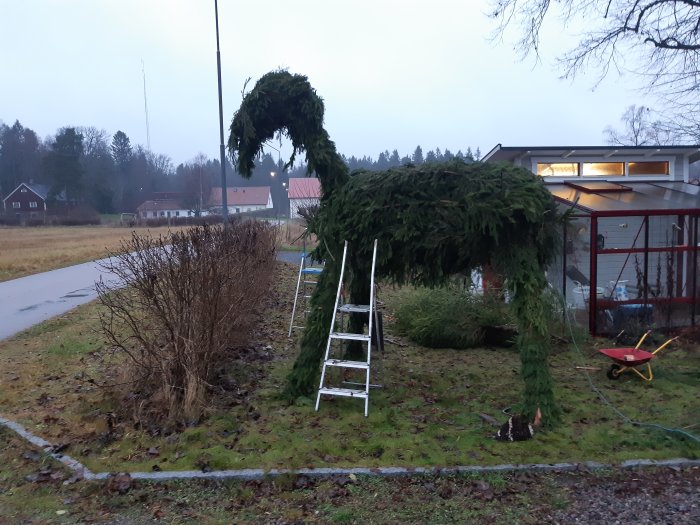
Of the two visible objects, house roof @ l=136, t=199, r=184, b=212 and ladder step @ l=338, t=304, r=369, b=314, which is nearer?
ladder step @ l=338, t=304, r=369, b=314

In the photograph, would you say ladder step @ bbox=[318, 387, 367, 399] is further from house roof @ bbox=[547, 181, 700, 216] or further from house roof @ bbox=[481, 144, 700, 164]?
house roof @ bbox=[481, 144, 700, 164]

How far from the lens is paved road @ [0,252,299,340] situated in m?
10.9

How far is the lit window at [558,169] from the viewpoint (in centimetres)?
1197

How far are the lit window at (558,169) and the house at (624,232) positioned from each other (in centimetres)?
2

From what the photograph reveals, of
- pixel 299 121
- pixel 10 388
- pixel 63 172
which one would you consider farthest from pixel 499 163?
pixel 63 172

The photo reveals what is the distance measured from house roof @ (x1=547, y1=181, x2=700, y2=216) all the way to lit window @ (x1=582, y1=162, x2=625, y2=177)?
461mm

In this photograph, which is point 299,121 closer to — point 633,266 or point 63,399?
point 63,399

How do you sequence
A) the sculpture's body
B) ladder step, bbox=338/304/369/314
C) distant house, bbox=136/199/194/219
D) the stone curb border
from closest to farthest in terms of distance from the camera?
the stone curb border → the sculpture's body → ladder step, bbox=338/304/369/314 → distant house, bbox=136/199/194/219

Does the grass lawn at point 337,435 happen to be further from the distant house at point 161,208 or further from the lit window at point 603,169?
the distant house at point 161,208

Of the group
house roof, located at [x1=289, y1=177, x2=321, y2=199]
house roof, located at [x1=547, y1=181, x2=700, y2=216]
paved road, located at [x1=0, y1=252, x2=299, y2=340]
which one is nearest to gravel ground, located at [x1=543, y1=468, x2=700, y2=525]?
house roof, located at [x1=547, y1=181, x2=700, y2=216]

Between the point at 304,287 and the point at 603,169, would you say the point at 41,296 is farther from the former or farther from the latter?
the point at 603,169

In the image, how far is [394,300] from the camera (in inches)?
477

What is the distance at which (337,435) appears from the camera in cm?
504

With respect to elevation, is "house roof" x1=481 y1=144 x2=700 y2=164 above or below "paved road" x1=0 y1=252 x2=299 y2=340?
above
